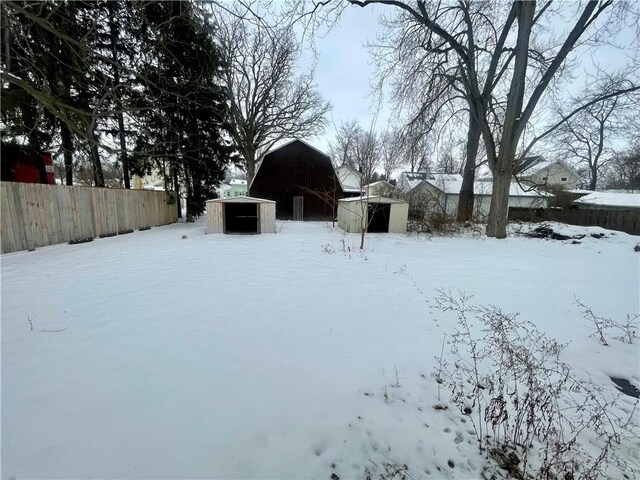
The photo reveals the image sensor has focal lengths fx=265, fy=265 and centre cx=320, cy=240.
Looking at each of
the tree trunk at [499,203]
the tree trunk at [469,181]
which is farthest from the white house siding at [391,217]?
the tree trunk at [469,181]

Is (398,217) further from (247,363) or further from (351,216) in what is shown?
(247,363)

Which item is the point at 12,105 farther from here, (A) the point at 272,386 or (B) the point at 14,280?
(A) the point at 272,386

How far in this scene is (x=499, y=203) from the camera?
1111cm

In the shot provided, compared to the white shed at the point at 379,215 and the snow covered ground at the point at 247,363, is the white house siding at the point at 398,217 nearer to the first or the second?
the white shed at the point at 379,215

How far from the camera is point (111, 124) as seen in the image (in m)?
13.0

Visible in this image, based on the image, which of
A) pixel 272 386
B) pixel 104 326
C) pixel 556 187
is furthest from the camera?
pixel 556 187

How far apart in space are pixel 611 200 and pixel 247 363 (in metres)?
26.1

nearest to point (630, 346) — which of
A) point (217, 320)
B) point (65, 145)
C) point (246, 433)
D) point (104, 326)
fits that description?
point (246, 433)

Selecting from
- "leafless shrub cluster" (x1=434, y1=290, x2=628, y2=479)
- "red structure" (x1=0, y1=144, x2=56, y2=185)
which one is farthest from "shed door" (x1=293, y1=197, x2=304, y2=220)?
"leafless shrub cluster" (x1=434, y1=290, x2=628, y2=479)

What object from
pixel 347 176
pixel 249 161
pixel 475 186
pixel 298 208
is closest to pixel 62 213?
pixel 298 208

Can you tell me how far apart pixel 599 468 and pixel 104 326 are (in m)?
4.78

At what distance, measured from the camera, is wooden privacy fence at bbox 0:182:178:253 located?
A: 669cm

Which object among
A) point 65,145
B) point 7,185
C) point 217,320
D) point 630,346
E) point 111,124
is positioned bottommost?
point 630,346

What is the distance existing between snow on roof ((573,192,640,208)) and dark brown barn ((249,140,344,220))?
683 inches
